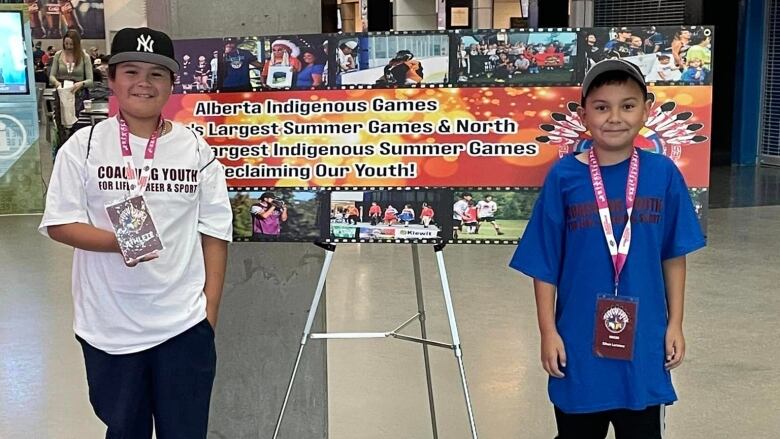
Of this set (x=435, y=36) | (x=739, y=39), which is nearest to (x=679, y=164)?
(x=435, y=36)

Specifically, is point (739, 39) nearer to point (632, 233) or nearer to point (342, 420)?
point (342, 420)

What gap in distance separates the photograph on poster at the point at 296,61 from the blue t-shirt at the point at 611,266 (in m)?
0.82

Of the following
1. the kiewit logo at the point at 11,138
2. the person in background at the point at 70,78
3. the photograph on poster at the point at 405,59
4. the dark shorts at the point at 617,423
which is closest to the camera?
the dark shorts at the point at 617,423

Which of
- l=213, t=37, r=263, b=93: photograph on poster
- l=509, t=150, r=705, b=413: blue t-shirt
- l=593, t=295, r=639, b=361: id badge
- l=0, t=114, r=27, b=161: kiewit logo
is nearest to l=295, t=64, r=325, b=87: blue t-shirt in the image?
l=213, t=37, r=263, b=93: photograph on poster

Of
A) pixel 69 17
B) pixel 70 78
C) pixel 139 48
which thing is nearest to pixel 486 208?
pixel 139 48

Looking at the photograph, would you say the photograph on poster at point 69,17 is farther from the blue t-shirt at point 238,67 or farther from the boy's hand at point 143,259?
the boy's hand at point 143,259

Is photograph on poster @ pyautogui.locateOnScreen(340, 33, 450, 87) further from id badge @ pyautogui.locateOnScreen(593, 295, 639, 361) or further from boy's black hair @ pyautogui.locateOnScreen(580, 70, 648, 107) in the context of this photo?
id badge @ pyautogui.locateOnScreen(593, 295, 639, 361)

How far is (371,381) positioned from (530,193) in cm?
175

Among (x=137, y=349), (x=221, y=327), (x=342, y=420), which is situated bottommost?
(x=342, y=420)

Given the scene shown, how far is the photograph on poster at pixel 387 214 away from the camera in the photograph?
2.55 meters

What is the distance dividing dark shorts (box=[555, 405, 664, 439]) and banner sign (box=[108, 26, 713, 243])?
0.58 m

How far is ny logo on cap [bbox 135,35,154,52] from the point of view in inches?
80.7

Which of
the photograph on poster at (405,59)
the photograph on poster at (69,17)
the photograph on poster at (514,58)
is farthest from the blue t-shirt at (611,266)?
the photograph on poster at (69,17)

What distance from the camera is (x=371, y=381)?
13.2 ft
